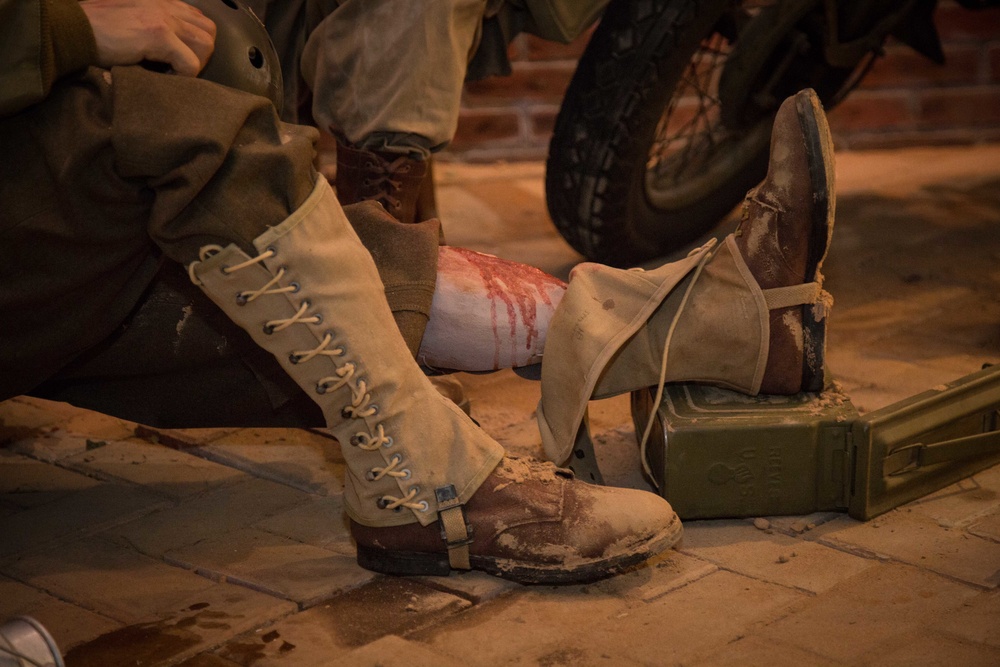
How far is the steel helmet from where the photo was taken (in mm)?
1354

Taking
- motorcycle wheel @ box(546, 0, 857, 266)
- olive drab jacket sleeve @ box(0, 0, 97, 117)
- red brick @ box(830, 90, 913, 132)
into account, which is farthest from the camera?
red brick @ box(830, 90, 913, 132)

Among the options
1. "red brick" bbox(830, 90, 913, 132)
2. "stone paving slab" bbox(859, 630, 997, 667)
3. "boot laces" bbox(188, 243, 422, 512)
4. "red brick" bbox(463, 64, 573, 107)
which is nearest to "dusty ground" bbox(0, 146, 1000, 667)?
"stone paving slab" bbox(859, 630, 997, 667)

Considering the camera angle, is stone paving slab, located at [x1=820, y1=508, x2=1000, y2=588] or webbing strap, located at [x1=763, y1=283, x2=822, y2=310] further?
webbing strap, located at [x1=763, y1=283, x2=822, y2=310]

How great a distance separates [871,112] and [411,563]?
2.73 m

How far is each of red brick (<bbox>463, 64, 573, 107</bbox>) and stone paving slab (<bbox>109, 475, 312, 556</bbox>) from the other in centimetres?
201

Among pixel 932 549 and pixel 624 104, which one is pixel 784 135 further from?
pixel 624 104

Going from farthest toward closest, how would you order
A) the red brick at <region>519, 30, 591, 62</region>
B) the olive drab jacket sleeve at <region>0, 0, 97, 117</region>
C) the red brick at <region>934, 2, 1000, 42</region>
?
the red brick at <region>934, 2, 1000, 42</region> → the red brick at <region>519, 30, 591, 62</region> → the olive drab jacket sleeve at <region>0, 0, 97, 117</region>

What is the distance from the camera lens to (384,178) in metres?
1.78

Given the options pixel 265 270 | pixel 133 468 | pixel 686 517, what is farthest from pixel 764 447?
pixel 133 468

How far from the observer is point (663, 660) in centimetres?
113

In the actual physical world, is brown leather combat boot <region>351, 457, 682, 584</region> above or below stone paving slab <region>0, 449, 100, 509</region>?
above

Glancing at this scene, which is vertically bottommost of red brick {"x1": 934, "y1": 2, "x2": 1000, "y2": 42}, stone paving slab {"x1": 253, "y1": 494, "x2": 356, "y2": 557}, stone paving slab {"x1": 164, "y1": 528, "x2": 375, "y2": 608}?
stone paving slab {"x1": 253, "y1": 494, "x2": 356, "y2": 557}

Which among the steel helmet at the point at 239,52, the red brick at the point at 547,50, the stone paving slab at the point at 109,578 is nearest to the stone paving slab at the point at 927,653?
the stone paving slab at the point at 109,578

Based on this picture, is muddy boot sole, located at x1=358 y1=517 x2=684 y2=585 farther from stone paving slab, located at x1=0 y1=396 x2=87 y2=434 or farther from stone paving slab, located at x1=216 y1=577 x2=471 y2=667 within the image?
stone paving slab, located at x1=0 y1=396 x2=87 y2=434
